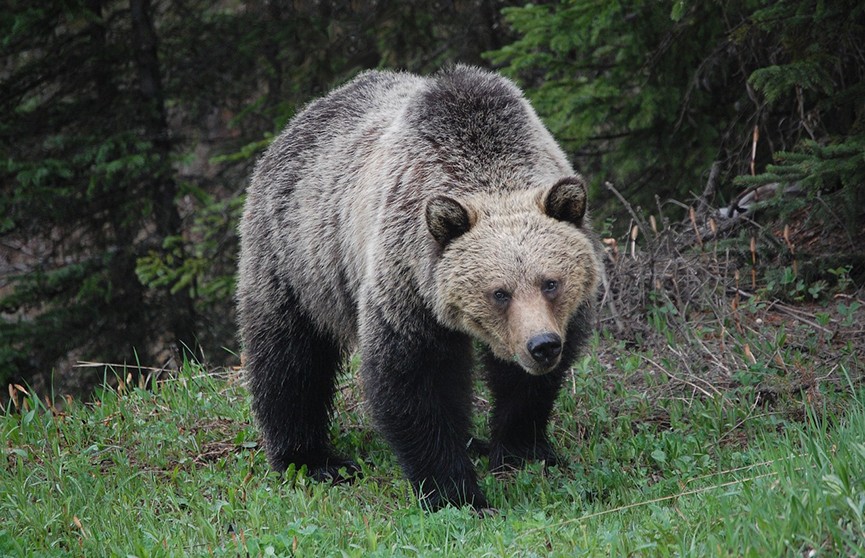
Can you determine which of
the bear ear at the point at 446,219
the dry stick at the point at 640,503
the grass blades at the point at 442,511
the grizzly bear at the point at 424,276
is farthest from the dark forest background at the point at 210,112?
the dry stick at the point at 640,503

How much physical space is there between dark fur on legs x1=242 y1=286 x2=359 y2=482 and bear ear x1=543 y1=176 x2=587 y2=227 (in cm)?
205

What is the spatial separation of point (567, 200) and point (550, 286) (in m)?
0.46

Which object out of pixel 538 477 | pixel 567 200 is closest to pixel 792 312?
pixel 538 477

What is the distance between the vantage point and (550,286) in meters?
5.01

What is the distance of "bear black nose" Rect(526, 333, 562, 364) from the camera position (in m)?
4.73

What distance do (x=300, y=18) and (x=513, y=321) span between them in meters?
7.88

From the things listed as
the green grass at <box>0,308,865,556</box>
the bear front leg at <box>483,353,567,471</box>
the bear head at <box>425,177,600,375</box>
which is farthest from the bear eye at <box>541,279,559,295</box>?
the green grass at <box>0,308,865,556</box>

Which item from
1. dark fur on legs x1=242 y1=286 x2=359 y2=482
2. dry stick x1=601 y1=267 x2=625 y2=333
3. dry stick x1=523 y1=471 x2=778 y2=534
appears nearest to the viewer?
dry stick x1=523 y1=471 x2=778 y2=534

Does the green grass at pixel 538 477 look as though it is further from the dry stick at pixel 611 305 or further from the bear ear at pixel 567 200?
the bear ear at pixel 567 200

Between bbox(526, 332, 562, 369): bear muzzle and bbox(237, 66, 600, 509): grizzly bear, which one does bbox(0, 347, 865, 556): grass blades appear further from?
bbox(526, 332, 562, 369): bear muzzle

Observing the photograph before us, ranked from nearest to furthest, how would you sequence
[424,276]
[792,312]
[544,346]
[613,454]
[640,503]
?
[640,503], [544,346], [424,276], [613,454], [792,312]

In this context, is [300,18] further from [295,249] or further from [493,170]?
[493,170]

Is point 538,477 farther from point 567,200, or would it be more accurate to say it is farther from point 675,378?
point 567,200

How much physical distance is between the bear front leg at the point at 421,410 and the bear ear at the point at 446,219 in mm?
526
